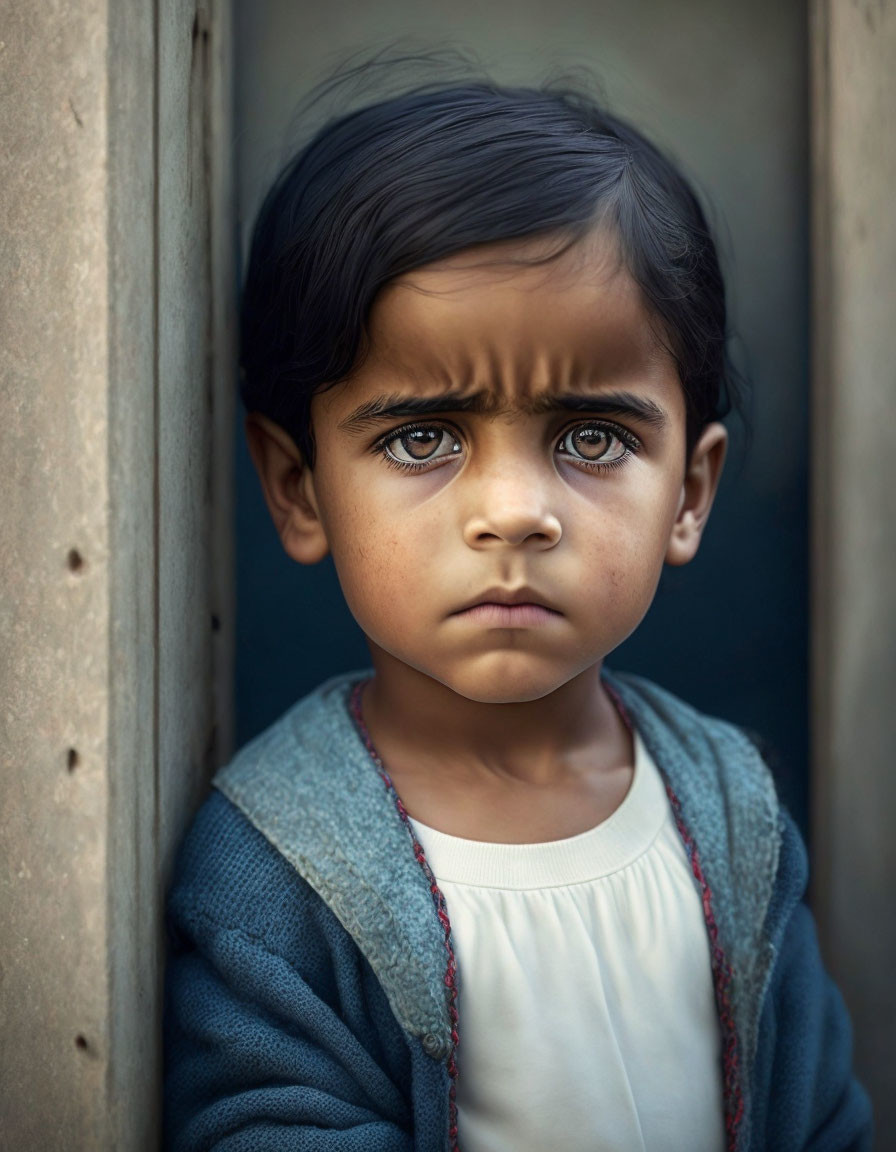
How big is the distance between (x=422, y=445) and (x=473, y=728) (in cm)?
33

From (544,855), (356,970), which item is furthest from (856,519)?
(356,970)

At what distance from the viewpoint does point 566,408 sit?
113 cm

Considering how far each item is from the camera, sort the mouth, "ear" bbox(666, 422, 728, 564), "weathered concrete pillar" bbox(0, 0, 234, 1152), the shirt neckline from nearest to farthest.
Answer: "weathered concrete pillar" bbox(0, 0, 234, 1152) → the mouth → the shirt neckline → "ear" bbox(666, 422, 728, 564)

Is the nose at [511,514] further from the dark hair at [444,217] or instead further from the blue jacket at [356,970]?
the blue jacket at [356,970]

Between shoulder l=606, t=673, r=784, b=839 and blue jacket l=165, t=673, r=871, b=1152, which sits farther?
shoulder l=606, t=673, r=784, b=839

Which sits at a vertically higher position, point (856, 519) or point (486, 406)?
point (486, 406)

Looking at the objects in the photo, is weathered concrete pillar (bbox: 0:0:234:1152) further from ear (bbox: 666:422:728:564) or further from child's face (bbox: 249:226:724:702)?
ear (bbox: 666:422:728:564)

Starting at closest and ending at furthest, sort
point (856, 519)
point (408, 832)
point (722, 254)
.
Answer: point (408, 832) < point (856, 519) < point (722, 254)

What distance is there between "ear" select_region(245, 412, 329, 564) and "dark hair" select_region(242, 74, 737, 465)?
0.06 feet

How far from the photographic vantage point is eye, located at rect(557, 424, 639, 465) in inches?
46.3

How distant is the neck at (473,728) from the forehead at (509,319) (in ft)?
1.14

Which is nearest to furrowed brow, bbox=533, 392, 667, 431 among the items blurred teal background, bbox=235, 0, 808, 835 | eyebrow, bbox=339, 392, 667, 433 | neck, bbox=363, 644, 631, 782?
eyebrow, bbox=339, 392, 667, 433

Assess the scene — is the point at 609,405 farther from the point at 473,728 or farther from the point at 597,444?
the point at 473,728

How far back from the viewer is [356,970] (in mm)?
1188
